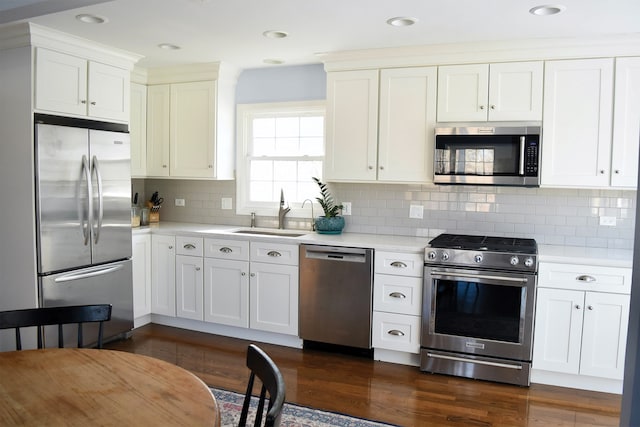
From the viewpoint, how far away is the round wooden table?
1.46 m

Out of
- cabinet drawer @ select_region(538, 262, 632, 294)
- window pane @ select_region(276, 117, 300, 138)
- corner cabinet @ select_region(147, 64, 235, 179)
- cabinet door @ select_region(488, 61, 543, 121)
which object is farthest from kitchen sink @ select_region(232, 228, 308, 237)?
cabinet drawer @ select_region(538, 262, 632, 294)

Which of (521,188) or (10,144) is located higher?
(10,144)

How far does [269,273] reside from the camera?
4.16 metres

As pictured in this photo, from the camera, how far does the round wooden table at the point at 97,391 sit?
146cm

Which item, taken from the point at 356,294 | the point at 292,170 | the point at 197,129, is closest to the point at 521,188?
the point at 356,294

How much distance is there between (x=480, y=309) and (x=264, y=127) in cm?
261

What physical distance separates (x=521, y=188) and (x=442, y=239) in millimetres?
774

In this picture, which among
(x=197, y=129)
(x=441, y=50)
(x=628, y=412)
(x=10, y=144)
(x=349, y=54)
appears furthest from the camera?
(x=197, y=129)

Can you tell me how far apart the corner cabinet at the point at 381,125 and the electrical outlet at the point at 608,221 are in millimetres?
1298

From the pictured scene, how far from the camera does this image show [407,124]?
398cm

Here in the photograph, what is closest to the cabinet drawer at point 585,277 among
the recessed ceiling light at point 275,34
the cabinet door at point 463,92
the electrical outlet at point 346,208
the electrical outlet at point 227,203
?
the cabinet door at point 463,92

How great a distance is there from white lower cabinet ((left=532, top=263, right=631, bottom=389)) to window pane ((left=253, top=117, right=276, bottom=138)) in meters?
2.69

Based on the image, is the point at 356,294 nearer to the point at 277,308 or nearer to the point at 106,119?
the point at 277,308

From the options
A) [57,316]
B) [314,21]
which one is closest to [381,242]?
[314,21]
